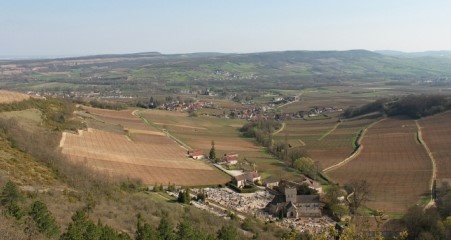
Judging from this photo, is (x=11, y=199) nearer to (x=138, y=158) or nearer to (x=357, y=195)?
(x=357, y=195)

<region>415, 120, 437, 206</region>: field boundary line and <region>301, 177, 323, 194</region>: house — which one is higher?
<region>415, 120, 437, 206</region>: field boundary line

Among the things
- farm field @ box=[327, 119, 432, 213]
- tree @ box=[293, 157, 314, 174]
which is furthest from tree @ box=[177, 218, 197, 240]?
tree @ box=[293, 157, 314, 174]

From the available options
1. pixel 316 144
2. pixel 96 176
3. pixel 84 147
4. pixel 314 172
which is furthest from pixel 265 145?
pixel 96 176

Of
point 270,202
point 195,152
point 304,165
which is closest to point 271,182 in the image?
point 304,165

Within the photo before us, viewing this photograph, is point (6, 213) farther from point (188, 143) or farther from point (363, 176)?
point (188, 143)

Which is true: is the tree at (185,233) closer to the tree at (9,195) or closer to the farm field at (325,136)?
the tree at (9,195)

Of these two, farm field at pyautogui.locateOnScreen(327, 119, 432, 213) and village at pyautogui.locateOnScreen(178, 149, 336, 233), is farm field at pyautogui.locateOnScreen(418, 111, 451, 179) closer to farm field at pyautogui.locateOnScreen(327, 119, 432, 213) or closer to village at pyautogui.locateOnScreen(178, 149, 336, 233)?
farm field at pyautogui.locateOnScreen(327, 119, 432, 213)
